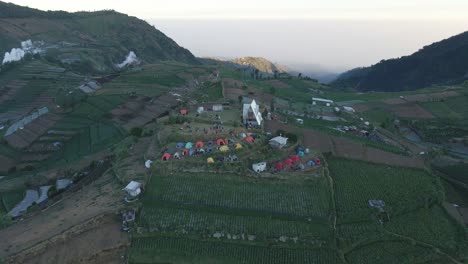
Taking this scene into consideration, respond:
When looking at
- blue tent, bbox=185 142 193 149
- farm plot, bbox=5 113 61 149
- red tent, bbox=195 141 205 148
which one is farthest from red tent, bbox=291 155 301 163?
farm plot, bbox=5 113 61 149

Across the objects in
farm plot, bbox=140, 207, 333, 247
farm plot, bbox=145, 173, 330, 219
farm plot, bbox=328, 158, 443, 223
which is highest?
farm plot, bbox=328, 158, 443, 223

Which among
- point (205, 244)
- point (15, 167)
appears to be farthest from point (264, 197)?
point (15, 167)

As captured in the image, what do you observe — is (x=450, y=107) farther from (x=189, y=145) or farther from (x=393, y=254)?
(x=189, y=145)

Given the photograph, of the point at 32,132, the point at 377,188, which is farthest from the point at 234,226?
the point at 32,132

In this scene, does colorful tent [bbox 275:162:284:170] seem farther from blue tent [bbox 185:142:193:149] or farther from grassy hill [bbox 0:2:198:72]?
grassy hill [bbox 0:2:198:72]

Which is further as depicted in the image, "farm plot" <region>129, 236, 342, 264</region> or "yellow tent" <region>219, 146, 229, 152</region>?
"yellow tent" <region>219, 146, 229, 152</region>
